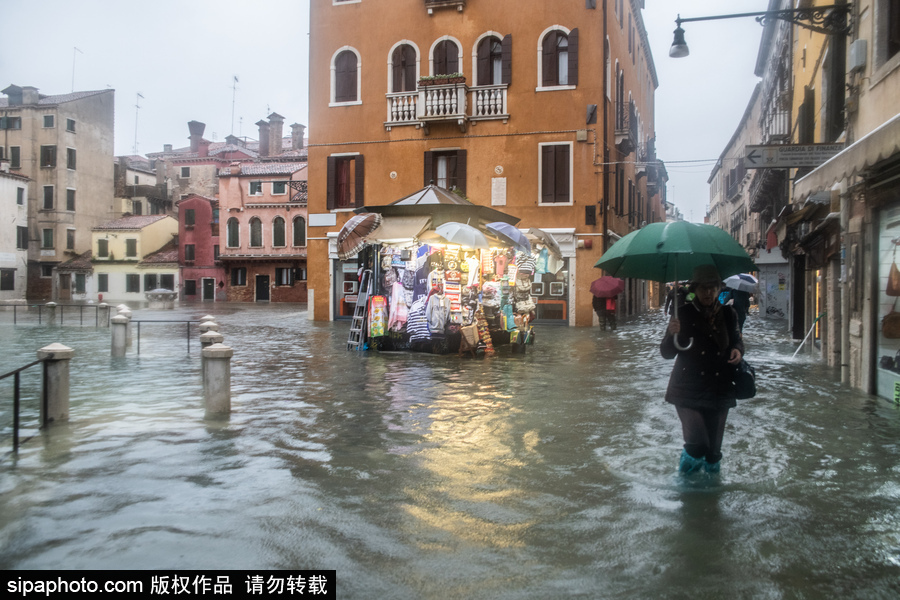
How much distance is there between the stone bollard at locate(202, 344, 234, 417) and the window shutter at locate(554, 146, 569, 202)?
18054 millimetres

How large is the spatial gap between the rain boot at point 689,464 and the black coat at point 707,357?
45 centimetres

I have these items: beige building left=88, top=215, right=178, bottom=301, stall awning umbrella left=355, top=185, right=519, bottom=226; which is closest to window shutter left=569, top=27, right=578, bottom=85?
Result: stall awning umbrella left=355, top=185, right=519, bottom=226

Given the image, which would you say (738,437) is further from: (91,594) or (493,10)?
(493,10)

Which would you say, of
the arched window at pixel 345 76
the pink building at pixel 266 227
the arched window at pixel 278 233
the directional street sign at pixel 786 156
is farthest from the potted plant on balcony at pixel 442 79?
the arched window at pixel 278 233

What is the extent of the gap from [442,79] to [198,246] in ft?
115

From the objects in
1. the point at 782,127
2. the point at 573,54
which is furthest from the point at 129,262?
the point at 782,127

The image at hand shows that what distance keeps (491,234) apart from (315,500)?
35.0ft

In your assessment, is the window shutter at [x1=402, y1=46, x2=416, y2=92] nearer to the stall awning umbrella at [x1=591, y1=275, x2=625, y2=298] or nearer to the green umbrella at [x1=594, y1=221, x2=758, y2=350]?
the stall awning umbrella at [x1=591, y1=275, x2=625, y2=298]

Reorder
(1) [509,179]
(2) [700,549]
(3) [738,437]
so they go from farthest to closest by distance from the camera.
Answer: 1. (1) [509,179]
2. (3) [738,437]
3. (2) [700,549]

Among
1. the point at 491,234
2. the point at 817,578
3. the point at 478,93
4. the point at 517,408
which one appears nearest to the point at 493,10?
the point at 478,93

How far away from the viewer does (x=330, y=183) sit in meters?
26.0

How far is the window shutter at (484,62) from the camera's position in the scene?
24734mm

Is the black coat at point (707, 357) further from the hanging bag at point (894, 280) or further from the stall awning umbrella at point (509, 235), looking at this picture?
the stall awning umbrella at point (509, 235)

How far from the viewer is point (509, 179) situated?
2450 centimetres
